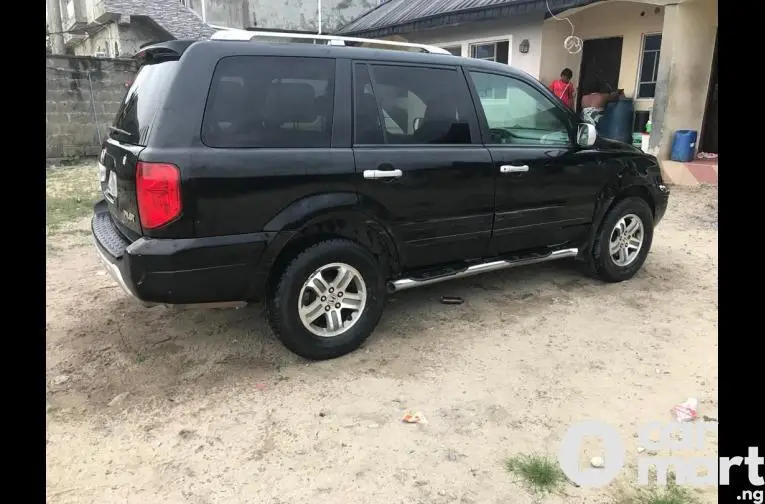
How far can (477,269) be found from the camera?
402 cm

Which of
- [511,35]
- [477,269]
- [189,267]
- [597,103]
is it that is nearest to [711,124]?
[597,103]

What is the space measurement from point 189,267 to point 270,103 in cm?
Result: 102

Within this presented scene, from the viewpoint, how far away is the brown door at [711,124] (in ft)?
30.8

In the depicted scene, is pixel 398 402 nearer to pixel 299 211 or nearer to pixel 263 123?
pixel 299 211

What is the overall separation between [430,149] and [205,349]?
6.55 feet

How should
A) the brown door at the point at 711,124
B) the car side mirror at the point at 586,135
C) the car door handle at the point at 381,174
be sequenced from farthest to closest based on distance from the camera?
the brown door at the point at 711,124 < the car side mirror at the point at 586,135 < the car door handle at the point at 381,174

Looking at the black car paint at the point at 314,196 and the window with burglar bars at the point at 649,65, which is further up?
the window with burglar bars at the point at 649,65

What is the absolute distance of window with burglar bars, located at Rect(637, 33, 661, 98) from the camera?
9.97 m

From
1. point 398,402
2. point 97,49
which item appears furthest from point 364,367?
point 97,49

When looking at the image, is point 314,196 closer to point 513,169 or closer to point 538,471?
point 513,169

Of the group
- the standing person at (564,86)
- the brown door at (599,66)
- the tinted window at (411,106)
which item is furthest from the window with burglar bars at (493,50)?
the tinted window at (411,106)

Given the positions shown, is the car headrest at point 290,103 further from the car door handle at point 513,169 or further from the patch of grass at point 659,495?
the patch of grass at point 659,495

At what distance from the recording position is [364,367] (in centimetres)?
344

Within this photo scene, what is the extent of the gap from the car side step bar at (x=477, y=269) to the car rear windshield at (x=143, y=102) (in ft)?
5.80
